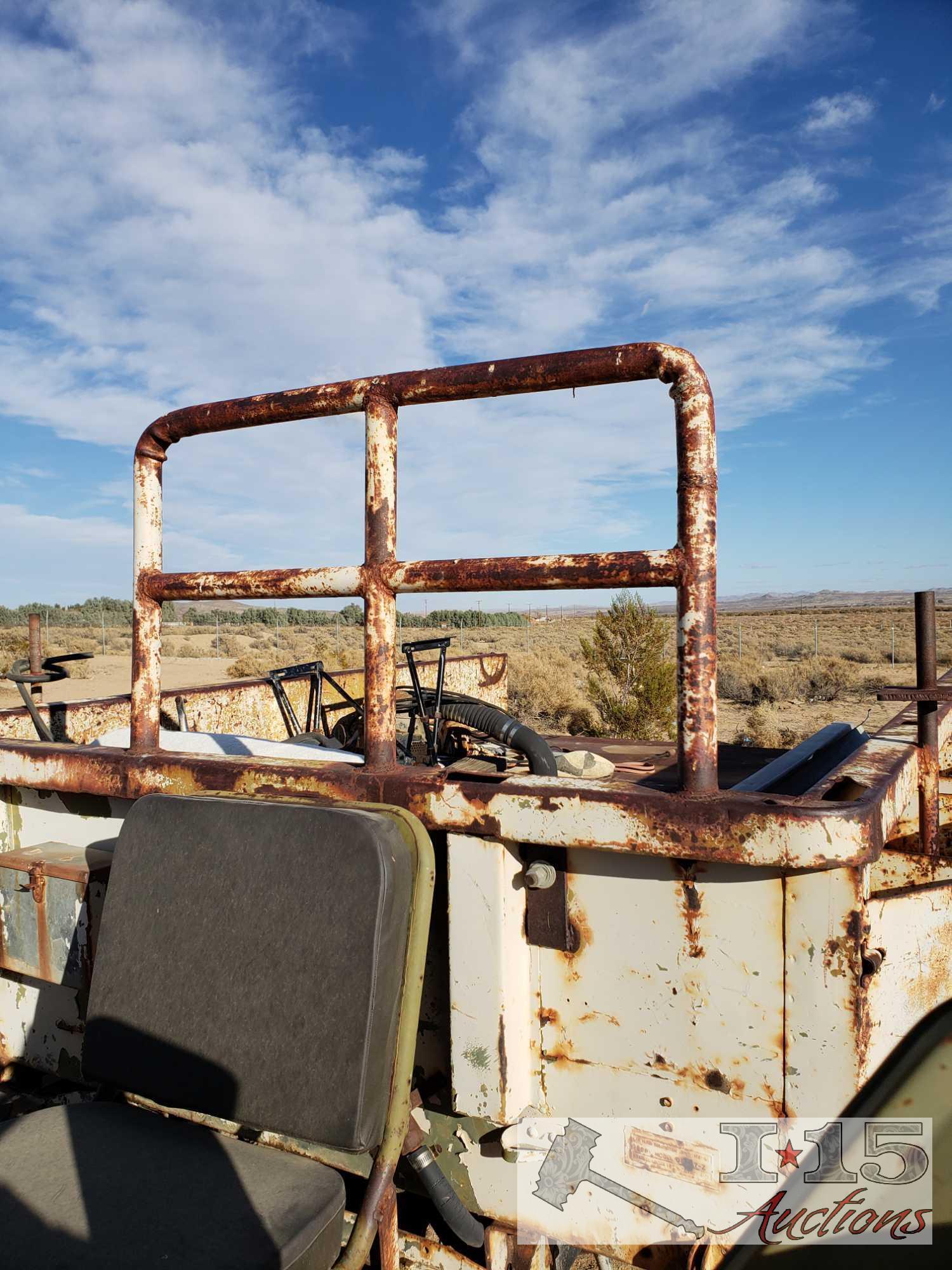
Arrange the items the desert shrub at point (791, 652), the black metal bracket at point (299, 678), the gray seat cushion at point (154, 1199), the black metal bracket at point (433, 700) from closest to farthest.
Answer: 1. the gray seat cushion at point (154, 1199)
2. the black metal bracket at point (433, 700)
3. the black metal bracket at point (299, 678)
4. the desert shrub at point (791, 652)

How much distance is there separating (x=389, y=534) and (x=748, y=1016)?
1092 millimetres

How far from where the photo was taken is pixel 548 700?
15.3m

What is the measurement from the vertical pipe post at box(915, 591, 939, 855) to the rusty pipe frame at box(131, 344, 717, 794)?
0.63 metres

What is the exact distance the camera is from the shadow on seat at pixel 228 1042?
3.67 ft

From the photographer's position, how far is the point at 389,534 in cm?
159

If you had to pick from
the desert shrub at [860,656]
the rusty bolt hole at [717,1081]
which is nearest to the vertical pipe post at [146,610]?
Result: the rusty bolt hole at [717,1081]

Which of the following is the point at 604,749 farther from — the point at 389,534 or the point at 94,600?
the point at 94,600

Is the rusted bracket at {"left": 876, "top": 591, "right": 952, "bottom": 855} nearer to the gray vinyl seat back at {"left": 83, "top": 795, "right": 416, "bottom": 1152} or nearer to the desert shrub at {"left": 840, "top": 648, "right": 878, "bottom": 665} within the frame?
the gray vinyl seat back at {"left": 83, "top": 795, "right": 416, "bottom": 1152}

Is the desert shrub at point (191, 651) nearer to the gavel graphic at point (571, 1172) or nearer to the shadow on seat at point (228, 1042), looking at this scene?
the shadow on seat at point (228, 1042)

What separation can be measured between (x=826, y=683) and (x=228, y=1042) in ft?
66.8

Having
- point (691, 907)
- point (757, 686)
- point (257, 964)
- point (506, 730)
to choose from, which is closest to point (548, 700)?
point (757, 686)

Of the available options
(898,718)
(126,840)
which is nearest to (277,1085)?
(126,840)

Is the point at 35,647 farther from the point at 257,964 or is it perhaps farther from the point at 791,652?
the point at 791,652

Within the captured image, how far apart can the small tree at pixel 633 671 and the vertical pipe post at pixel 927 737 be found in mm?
9233
